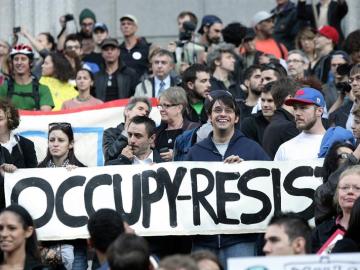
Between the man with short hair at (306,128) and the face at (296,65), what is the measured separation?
14.1ft

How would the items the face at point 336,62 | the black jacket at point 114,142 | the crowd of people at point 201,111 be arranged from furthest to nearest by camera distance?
1. the face at point 336,62
2. the black jacket at point 114,142
3. the crowd of people at point 201,111

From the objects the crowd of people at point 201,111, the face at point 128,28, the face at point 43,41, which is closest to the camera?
the crowd of people at point 201,111

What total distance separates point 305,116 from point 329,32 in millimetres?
6302

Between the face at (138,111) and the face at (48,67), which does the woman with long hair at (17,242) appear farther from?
the face at (48,67)

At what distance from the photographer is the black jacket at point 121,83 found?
20.3 m

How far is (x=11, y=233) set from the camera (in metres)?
12.5

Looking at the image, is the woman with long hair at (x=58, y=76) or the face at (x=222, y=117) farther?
the woman with long hair at (x=58, y=76)

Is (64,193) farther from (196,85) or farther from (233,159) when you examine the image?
(196,85)

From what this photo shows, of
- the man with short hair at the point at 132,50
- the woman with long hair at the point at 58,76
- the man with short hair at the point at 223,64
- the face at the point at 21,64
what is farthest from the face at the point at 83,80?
the man with short hair at the point at 132,50

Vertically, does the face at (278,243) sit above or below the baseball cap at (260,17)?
below

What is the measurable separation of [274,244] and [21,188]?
4.28m

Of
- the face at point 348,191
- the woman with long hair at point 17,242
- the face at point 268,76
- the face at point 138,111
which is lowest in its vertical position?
the woman with long hair at point 17,242

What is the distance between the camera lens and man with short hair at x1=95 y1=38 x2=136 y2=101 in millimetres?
20297

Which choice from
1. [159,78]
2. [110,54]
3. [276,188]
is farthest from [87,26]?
[276,188]
